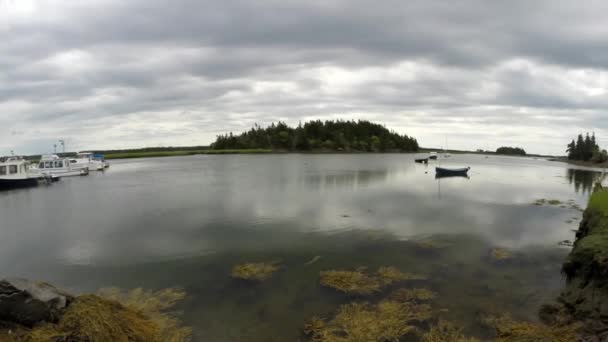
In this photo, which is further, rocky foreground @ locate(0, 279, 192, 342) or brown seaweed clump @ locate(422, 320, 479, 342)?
brown seaweed clump @ locate(422, 320, 479, 342)

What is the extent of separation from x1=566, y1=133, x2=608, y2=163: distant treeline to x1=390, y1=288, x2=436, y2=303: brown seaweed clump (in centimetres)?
16074

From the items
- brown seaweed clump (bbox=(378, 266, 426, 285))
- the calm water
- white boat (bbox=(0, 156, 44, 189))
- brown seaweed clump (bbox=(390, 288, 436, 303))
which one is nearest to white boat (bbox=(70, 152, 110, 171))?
white boat (bbox=(0, 156, 44, 189))

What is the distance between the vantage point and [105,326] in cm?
870

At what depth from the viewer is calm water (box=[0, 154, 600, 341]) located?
1170 cm

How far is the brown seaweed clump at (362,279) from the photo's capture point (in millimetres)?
12930

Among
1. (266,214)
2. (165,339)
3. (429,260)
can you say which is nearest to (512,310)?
(429,260)

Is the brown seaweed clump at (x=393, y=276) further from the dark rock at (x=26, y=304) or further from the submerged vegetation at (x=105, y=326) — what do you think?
the dark rock at (x=26, y=304)

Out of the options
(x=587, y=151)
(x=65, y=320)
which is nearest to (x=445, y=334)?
(x=65, y=320)

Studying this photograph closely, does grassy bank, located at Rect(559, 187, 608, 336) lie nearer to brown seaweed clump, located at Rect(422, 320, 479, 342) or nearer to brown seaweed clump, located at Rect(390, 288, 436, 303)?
brown seaweed clump, located at Rect(422, 320, 479, 342)

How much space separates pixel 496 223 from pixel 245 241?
67.4ft

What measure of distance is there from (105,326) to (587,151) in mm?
198239

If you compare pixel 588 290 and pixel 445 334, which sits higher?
pixel 588 290

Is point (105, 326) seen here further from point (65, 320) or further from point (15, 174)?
point (15, 174)

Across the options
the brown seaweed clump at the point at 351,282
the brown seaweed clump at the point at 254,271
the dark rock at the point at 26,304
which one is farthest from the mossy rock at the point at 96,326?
the brown seaweed clump at the point at 351,282
